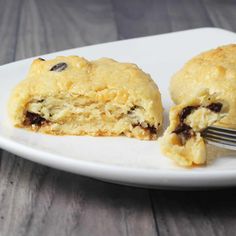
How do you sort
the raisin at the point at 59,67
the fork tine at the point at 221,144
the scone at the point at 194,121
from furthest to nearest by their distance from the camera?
the raisin at the point at 59,67 → the fork tine at the point at 221,144 → the scone at the point at 194,121

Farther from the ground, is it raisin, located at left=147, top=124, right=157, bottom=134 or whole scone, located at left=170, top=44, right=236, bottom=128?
whole scone, located at left=170, top=44, right=236, bottom=128

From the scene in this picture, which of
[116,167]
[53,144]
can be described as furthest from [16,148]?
[116,167]

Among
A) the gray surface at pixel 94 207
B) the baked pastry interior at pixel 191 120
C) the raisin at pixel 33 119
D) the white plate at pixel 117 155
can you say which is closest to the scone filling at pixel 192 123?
the baked pastry interior at pixel 191 120

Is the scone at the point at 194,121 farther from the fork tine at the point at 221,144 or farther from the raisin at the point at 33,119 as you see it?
the raisin at the point at 33,119

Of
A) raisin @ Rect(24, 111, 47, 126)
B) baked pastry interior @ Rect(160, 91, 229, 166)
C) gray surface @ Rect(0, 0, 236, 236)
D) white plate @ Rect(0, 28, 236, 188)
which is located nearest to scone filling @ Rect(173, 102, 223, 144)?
baked pastry interior @ Rect(160, 91, 229, 166)

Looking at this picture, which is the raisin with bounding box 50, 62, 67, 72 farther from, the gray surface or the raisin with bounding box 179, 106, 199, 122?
the raisin with bounding box 179, 106, 199, 122

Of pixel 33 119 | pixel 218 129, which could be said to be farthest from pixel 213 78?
pixel 33 119

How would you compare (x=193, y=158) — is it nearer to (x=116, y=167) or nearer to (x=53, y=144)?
(x=116, y=167)
